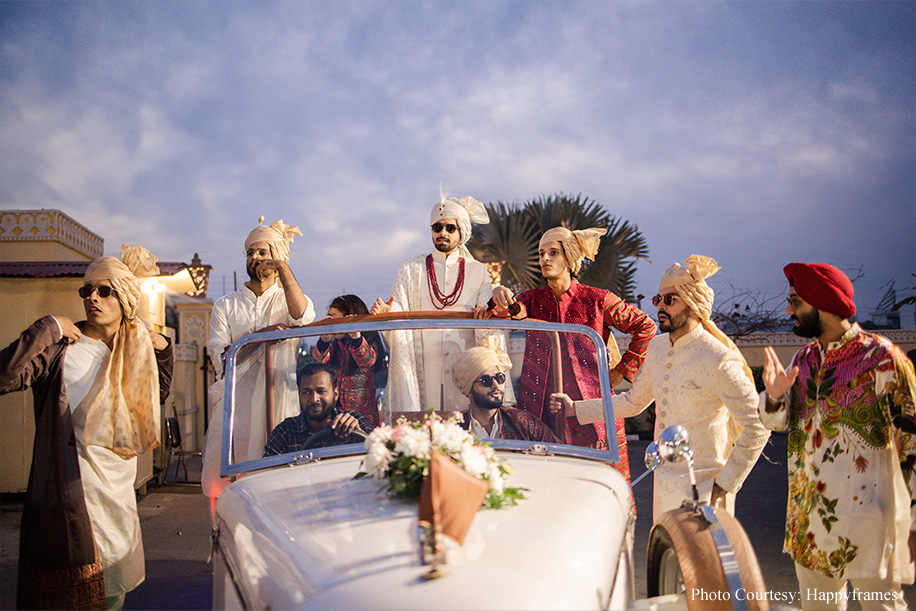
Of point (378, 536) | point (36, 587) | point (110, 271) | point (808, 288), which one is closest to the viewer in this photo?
point (378, 536)

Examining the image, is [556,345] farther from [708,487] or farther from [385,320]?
[708,487]

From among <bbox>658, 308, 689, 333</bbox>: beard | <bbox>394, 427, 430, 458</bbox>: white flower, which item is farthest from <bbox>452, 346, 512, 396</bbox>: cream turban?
<bbox>658, 308, 689, 333</bbox>: beard

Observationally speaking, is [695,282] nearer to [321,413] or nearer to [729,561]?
[729,561]

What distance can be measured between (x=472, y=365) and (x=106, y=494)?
2.21m

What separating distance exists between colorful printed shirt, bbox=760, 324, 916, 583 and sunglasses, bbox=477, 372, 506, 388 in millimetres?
1235

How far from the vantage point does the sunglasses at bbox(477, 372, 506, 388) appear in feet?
8.31

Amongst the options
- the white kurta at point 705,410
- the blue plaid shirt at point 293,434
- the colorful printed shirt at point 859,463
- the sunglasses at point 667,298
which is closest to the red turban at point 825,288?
the colorful printed shirt at point 859,463

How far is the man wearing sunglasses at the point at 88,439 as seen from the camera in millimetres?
3273

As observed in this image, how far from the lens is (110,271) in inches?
141

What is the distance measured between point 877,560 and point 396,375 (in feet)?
6.78

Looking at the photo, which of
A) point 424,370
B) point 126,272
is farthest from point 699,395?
point 126,272

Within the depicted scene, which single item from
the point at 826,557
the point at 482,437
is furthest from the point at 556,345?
the point at 826,557

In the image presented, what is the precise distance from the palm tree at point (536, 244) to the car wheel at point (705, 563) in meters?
11.4

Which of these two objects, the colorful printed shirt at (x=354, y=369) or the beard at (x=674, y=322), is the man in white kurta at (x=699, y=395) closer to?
the beard at (x=674, y=322)
